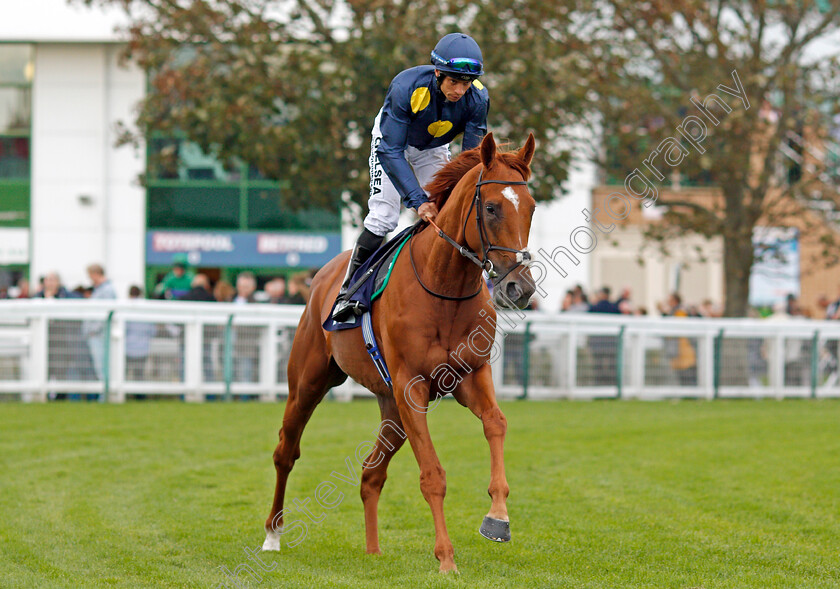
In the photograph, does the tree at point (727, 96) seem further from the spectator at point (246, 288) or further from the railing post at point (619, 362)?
the spectator at point (246, 288)

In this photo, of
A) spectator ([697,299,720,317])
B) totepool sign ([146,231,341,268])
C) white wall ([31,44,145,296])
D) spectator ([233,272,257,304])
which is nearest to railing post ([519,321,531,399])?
spectator ([233,272,257,304])

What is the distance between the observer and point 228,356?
1434 centimetres

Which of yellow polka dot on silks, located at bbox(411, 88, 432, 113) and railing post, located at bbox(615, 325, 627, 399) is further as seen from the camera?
railing post, located at bbox(615, 325, 627, 399)

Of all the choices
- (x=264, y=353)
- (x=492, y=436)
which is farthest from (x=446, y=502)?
(x=264, y=353)

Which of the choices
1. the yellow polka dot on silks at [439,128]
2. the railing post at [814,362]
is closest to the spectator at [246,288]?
the railing post at [814,362]

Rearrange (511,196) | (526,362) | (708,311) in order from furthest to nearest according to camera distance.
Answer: (708,311), (526,362), (511,196)

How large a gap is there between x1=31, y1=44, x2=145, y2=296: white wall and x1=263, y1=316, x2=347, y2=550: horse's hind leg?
68.1 feet

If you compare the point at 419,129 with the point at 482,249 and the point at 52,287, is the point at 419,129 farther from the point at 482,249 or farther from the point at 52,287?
the point at 52,287

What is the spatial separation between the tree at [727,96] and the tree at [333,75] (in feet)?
4.93

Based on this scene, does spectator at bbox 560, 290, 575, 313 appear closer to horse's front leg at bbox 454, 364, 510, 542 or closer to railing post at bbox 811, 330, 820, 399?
railing post at bbox 811, 330, 820, 399

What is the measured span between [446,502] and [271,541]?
1682mm

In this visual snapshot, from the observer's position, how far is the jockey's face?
5.45m

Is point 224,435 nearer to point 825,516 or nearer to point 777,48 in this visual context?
point 825,516

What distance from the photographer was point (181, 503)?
24.2 ft
